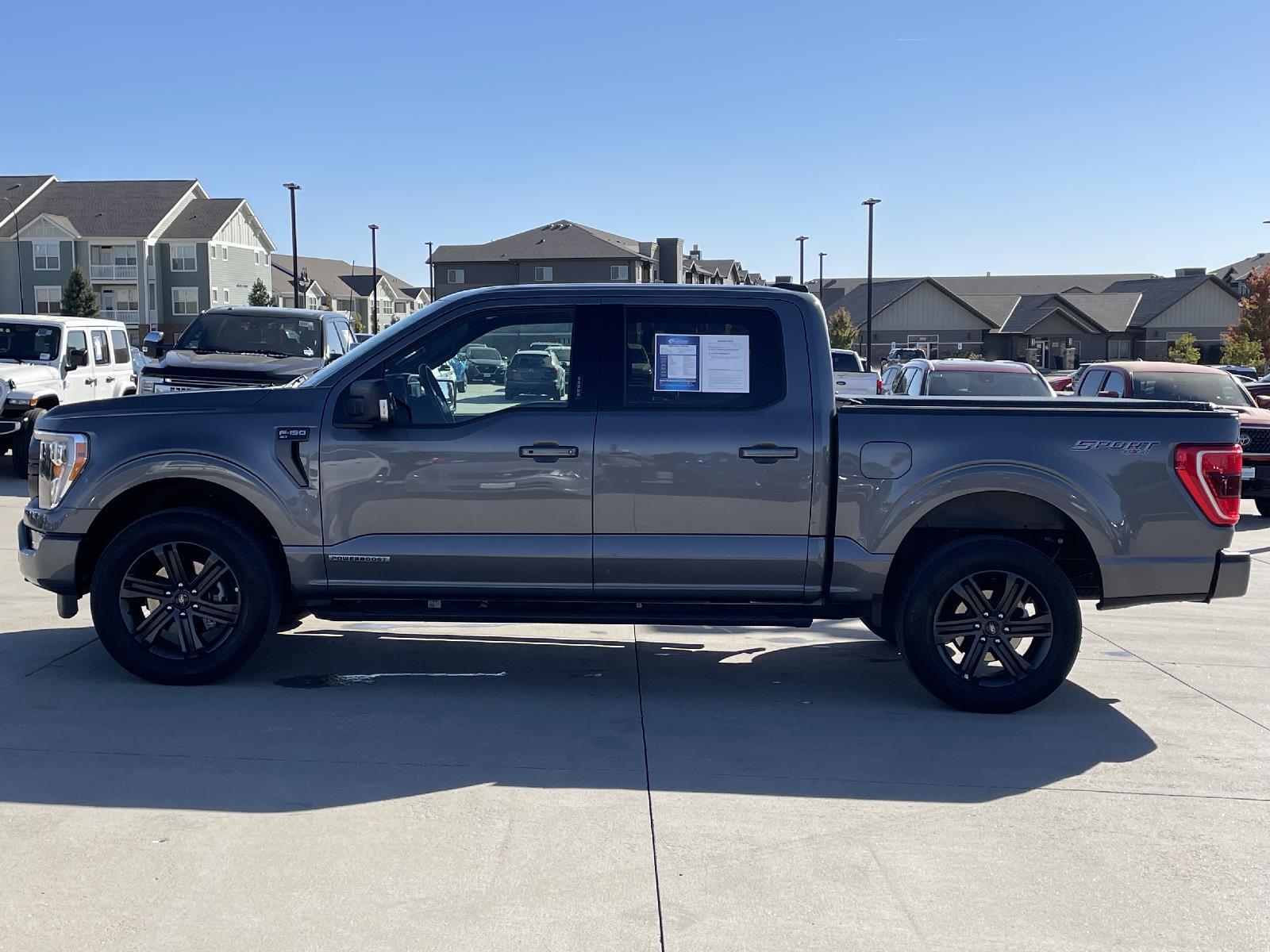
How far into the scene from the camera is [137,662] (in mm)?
5945

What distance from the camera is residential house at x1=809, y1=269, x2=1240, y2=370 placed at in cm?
7100

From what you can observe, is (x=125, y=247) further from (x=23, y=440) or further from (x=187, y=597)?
(x=187, y=597)

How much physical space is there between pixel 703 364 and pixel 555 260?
7727cm

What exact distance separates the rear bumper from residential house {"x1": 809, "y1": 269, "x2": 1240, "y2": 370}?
65.9 metres

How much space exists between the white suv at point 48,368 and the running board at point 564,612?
380 inches

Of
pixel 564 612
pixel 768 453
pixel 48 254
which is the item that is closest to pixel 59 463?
pixel 564 612

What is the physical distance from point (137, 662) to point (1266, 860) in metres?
5.05

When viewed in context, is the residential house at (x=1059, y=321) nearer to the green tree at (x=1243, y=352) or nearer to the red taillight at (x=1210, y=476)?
the green tree at (x=1243, y=352)

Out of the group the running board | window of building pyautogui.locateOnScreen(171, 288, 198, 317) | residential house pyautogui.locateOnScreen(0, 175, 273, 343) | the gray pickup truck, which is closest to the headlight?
the gray pickup truck

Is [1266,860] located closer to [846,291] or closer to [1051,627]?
[1051,627]

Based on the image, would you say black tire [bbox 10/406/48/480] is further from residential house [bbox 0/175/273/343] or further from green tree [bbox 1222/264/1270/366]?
residential house [bbox 0/175/273/343]

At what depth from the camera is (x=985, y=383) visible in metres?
16.6

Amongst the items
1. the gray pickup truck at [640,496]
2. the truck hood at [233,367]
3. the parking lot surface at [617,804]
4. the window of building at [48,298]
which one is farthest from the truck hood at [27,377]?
the window of building at [48,298]

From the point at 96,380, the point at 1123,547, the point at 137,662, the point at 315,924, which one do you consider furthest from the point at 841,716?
the point at 96,380
